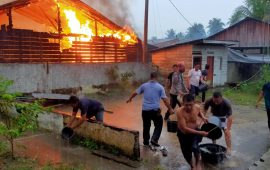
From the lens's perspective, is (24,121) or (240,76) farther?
(240,76)

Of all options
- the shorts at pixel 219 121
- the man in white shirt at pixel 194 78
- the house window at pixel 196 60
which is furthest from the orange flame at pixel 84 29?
the shorts at pixel 219 121

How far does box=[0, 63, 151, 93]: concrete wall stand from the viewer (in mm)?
12883

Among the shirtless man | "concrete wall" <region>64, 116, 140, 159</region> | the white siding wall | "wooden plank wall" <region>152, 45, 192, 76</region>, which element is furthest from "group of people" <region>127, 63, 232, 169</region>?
the white siding wall

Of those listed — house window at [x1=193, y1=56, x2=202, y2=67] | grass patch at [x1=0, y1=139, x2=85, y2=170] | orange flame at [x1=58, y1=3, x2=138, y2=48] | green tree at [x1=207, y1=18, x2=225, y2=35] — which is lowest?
grass patch at [x1=0, y1=139, x2=85, y2=170]

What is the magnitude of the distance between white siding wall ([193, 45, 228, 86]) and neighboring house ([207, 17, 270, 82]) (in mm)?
960

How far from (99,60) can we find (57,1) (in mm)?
3820

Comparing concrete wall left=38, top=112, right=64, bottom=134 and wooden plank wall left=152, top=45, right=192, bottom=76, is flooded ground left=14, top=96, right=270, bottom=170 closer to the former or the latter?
concrete wall left=38, top=112, right=64, bottom=134

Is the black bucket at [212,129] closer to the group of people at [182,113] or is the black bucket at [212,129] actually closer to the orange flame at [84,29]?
the group of people at [182,113]

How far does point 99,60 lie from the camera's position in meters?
17.2

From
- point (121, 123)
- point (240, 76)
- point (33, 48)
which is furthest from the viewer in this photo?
point (240, 76)

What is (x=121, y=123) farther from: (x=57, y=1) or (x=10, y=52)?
(x=57, y=1)

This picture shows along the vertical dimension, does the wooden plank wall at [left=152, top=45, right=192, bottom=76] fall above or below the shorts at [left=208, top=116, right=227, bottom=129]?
above

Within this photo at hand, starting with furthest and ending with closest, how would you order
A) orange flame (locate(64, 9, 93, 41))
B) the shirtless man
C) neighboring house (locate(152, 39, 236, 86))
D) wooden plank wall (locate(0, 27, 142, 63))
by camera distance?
1. neighboring house (locate(152, 39, 236, 86))
2. orange flame (locate(64, 9, 93, 41))
3. wooden plank wall (locate(0, 27, 142, 63))
4. the shirtless man

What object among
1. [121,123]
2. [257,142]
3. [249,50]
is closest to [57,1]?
[121,123]
